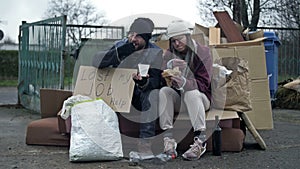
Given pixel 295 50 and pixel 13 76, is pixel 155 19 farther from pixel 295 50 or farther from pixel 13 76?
pixel 13 76

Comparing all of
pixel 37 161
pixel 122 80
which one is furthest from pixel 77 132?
pixel 122 80

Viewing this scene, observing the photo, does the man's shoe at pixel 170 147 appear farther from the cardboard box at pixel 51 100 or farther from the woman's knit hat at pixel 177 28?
the cardboard box at pixel 51 100

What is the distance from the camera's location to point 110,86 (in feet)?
15.5

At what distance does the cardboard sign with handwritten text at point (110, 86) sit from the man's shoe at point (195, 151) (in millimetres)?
660

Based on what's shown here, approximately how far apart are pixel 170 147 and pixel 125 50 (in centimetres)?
100

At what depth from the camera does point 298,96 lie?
9352 millimetres

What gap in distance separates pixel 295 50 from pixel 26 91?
19.1 ft

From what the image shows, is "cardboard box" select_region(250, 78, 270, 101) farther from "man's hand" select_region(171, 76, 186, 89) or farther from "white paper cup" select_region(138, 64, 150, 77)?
"white paper cup" select_region(138, 64, 150, 77)

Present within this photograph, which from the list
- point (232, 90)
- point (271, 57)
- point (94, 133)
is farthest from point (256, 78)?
point (271, 57)

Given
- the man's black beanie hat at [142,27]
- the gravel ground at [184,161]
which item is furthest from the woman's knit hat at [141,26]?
the gravel ground at [184,161]

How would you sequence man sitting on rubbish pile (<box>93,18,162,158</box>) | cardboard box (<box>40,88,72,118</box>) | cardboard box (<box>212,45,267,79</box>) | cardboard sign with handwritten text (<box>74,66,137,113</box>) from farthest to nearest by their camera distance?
cardboard box (<box>212,45,267,79</box>), cardboard box (<box>40,88,72,118</box>), cardboard sign with handwritten text (<box>74,66,137,113</box>), man sitting on rubbish pile (<box>93,18,162,158</box>)

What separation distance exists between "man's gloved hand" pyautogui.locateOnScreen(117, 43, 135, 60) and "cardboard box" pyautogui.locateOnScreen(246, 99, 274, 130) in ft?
5.09

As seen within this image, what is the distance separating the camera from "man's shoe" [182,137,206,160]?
430cm

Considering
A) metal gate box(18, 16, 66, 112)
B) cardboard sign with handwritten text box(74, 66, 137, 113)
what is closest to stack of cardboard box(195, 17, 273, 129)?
cardboard sign with handwritten text box(74, 66, 137, 113)
